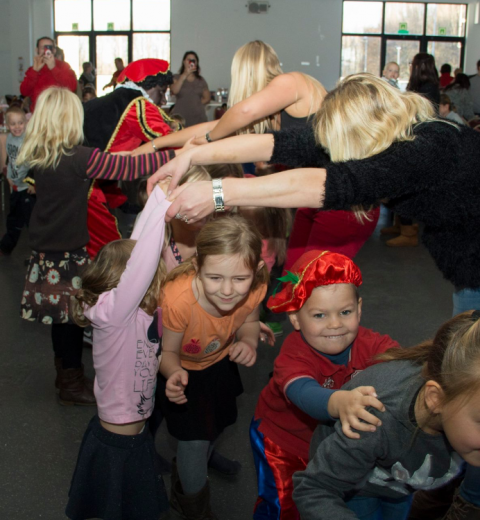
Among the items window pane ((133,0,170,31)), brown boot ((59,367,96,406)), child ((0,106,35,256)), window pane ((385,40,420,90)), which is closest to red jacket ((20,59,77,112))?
child ((0,106,35,256))

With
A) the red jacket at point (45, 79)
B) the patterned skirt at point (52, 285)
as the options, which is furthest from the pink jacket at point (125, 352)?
the red jacket at point (45, 79)

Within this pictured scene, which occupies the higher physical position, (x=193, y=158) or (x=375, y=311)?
(x=193, y=158)

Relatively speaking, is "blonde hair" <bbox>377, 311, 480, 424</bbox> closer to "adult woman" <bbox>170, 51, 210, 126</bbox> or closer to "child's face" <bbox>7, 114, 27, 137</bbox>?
"child's face" <bbox>7, 114, 27, 137</bbox>

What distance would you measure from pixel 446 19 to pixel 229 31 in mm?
A: 4989

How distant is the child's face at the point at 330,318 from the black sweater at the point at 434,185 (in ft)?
0.75

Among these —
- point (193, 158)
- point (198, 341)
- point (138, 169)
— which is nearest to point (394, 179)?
point (193, 158)

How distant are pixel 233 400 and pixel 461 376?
3.34ft

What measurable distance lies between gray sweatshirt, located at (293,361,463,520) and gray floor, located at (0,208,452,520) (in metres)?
0.86

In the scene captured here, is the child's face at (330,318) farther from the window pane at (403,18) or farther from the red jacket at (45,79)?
the window pane at (403,18)

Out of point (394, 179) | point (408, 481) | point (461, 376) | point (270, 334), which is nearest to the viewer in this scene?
point (461, 376)

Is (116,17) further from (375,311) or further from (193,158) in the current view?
(193,158)

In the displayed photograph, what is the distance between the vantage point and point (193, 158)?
1.84 m

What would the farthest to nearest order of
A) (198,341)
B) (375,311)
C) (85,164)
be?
1. (375,311)
2. (85,164)
3. (198,341)

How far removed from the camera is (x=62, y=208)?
2596mm
